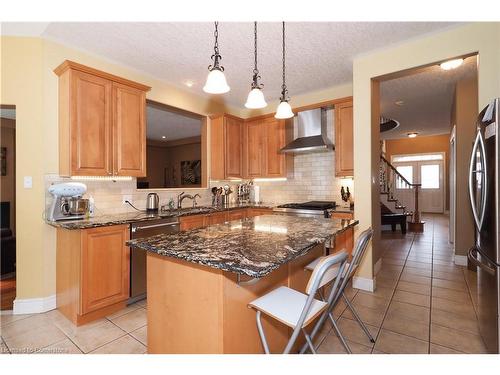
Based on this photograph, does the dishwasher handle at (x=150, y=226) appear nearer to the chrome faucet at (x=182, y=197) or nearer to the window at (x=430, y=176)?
the chrome faucet at (x=182, y=197)

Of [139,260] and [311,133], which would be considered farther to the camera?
[311,133]

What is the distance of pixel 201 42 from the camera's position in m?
2.65

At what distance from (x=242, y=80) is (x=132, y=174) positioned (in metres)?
2.02

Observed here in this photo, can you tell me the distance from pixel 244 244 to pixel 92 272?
1659mm

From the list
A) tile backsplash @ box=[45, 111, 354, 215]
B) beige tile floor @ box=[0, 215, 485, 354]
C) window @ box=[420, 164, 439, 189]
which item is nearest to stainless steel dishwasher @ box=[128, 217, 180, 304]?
beige tile floor @ box=[0, 215, 485, 354]

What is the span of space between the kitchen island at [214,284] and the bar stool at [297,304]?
0.34 ft

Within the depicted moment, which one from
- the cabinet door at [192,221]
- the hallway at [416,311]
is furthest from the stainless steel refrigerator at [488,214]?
the cabinet door at [192,221]

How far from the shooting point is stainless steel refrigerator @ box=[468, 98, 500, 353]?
1621mm

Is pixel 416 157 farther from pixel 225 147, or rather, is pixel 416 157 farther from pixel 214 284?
pixel 214 284

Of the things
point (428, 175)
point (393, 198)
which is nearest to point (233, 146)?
point (393, 198)

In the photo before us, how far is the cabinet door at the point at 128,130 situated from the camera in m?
2.82

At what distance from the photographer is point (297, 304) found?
1.42m
